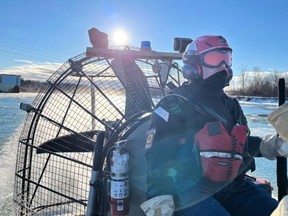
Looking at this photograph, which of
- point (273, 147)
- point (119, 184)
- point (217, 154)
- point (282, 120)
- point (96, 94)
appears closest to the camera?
point (282, 120)

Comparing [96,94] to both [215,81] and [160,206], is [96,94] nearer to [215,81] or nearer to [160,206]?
[215,81]

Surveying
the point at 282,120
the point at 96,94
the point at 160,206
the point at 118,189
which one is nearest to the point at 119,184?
the point at 118,189

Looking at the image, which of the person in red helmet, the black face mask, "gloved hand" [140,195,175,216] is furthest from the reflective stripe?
the black face mask

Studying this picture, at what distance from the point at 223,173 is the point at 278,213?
1.06 meters

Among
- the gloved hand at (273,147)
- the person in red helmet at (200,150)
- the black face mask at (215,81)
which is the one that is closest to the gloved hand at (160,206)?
the person in red helmet at (200,150)

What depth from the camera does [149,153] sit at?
6.29ft

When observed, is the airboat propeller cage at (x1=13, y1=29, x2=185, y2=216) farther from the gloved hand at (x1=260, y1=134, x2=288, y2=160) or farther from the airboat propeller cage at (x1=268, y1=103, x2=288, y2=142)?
the airboat propeller cage at (x1=268, y1=103, x2=288, y2=142)

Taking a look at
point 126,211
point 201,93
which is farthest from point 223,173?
point 126,211

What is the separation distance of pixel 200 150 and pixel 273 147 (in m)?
0.68

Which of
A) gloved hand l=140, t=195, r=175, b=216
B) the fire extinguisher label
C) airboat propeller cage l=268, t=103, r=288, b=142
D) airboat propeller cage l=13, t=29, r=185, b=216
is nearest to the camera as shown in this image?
airboat propeller cage l=268, t=103, r=288, b=142

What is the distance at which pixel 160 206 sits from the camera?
1754 mm

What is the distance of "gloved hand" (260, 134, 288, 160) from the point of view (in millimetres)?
2207

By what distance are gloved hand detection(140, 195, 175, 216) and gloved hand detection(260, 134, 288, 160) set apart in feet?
2.98

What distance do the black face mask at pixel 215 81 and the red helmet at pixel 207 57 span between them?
0.08ft
